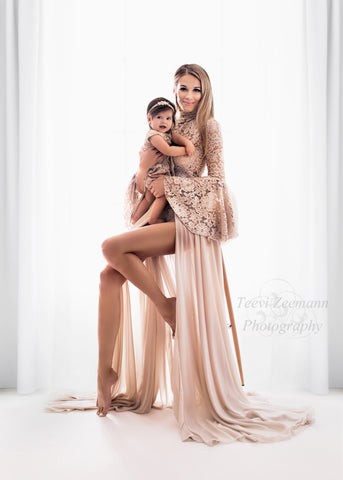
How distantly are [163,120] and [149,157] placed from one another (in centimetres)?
19

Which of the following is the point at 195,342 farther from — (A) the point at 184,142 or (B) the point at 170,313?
(A) the point at 184,142

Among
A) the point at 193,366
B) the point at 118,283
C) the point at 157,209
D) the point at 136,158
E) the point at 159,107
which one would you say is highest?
the point at 159,107

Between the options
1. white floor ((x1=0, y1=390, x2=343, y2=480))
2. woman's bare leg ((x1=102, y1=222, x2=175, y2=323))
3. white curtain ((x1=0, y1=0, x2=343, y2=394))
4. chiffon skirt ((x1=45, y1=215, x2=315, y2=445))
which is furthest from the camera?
white curtain ((x1=0, y1=0, x2=343, y2=394))

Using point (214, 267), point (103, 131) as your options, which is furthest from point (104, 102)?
point (214, 267)

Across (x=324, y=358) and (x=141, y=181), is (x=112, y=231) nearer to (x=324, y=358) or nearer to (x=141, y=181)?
(x=141, y=181)

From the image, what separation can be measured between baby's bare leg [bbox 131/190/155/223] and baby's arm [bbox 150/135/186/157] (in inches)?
9.1

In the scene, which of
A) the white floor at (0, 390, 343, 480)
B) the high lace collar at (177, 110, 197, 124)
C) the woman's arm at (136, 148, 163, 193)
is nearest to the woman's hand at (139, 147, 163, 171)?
the woman's arm at (136, 148, 163, 193)

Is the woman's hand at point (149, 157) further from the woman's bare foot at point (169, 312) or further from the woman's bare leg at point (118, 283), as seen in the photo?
the woman's bare foot at point (169, 312)

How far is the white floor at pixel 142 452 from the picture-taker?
5.32 feet

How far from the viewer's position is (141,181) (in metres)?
2.37

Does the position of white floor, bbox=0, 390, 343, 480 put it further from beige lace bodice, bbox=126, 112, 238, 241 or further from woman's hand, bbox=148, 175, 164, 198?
woman's hand, bbox=148, 175, 164, 198

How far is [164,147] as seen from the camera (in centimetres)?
221

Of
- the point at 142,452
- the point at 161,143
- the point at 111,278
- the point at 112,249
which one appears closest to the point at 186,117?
the point at 161,143

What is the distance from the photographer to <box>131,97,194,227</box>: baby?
2229mm
